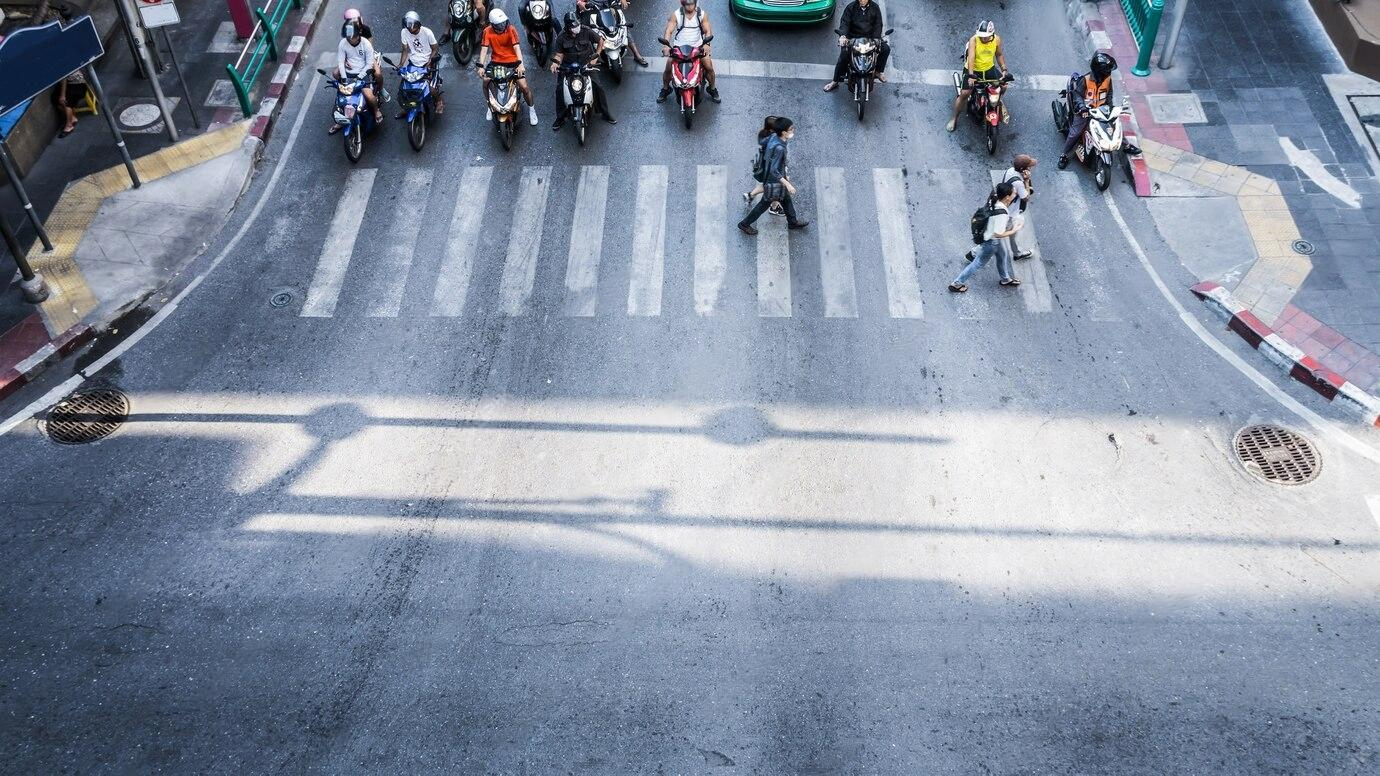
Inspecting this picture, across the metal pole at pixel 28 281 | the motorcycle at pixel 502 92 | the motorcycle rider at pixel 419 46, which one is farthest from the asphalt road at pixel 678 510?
the metal pole at pixel 28 281

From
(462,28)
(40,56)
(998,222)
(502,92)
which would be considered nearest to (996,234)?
(998,222)

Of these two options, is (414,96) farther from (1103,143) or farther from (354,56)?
(1103,143)

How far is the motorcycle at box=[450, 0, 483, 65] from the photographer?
698 inches

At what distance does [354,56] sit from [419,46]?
94 cm

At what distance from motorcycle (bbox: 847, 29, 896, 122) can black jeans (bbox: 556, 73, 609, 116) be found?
380cm

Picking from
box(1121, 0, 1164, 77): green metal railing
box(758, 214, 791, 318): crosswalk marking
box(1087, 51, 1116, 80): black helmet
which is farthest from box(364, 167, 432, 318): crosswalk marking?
box(1121, 0, 1164, 77): green metal railing

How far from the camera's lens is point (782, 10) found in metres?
18.1

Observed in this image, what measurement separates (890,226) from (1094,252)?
2.71 m

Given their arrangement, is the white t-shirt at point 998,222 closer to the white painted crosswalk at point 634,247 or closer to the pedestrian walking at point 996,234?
the pedestrian walking at point 996,234

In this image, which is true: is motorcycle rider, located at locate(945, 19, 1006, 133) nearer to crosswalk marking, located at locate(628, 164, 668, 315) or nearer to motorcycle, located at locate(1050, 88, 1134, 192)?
motorcycle, located at locate(1050, 88, 1134, 192)

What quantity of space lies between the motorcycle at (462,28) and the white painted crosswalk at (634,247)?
3124 millimetres

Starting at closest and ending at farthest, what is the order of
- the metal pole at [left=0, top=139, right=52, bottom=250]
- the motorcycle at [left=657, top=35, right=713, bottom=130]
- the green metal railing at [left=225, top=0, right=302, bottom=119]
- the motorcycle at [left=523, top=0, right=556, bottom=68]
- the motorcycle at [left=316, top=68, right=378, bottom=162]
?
the metal pole at [left=0, top=139, right=52, bottom=250] → the motorcycle at [left=316, top=68, right=378, bottom=162] → the motorcycle at [left=657, top=35, right=713, bottom=130] → the green metal railing at [left=225, top=0, right=302, bottom=119] → the motorcycle at [left=523, top=0, right=556, bottom=68]

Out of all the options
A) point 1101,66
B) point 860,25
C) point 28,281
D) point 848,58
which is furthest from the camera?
point 848,58

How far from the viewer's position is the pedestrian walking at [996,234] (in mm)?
13312
